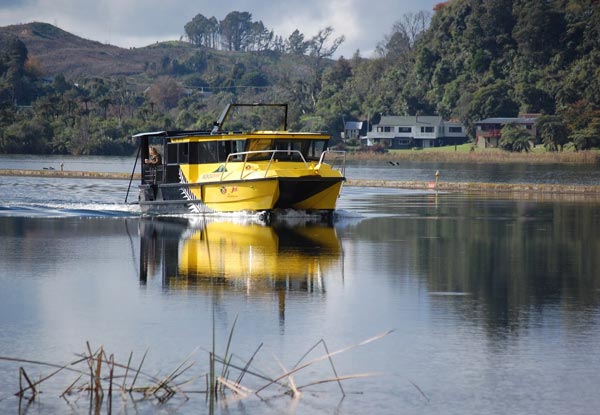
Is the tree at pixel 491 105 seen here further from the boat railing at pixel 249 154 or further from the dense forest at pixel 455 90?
the boat railing at pixel 249 154

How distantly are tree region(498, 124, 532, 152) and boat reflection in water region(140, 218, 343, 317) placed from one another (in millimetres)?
102562

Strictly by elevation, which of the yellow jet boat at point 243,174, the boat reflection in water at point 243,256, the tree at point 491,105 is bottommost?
the boat reflection in water at point 243,256

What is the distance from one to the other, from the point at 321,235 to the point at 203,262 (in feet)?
21.0

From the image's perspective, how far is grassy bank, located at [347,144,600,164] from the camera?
120 meters

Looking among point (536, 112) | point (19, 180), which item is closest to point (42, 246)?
point (19, 180)

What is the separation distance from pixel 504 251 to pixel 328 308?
8.53 m

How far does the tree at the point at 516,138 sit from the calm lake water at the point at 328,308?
10172cm

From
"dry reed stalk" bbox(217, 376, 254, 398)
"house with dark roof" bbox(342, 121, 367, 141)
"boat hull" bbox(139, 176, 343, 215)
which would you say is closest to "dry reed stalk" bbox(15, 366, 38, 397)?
"dry reed stalk" bbox(217, 376, 254, 398)

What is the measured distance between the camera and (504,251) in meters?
23.6

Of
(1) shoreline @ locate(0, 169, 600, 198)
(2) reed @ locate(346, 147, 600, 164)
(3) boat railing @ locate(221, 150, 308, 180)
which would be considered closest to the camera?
(3) boat railing @ locate(221, 150, 308, 180)

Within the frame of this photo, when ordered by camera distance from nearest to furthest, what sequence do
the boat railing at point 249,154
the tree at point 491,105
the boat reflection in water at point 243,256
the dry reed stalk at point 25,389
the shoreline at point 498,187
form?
the dry reed stalk at point 25,389, the boat reflection in water at point 243,256, the boat railing at point 249,154, the shoreline at point 498,187, the tree at point 491,105

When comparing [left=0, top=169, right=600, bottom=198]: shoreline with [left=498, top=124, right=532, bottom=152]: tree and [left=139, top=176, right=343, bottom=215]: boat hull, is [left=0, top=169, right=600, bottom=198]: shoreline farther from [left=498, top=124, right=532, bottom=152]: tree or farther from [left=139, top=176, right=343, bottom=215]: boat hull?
[left=498, top=124, right=532, bottom=152]: tree

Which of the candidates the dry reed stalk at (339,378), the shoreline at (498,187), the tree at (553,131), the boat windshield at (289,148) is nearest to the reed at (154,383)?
the dry reed stalk at (339,378)

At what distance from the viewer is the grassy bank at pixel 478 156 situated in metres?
120
